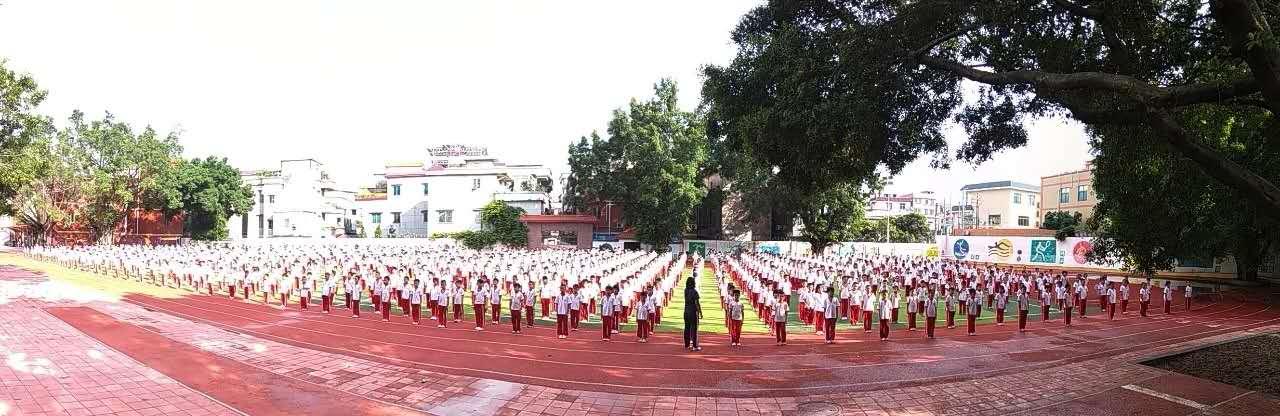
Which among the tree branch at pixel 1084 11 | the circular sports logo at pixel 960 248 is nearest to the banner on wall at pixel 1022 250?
the circular sports logo at pixel 960 248

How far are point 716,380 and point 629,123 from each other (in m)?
30.2

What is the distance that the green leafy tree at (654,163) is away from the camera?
37006mm

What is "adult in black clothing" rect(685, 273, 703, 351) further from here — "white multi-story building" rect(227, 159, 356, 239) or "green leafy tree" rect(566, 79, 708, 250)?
"white multi-story building" rect(227, 159, 356, 239)

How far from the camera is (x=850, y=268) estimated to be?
85.1 ft

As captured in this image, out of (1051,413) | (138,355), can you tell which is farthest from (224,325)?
(1051,413)

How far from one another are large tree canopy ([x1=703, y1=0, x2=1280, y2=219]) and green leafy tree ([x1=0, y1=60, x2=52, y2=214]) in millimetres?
23287

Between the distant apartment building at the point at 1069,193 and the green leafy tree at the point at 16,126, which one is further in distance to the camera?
the distant apartment building at the point at 1069,193

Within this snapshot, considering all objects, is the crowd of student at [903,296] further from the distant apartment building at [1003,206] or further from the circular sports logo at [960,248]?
the distant apartment building at [1003,206]

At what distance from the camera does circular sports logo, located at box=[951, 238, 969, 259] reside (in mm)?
37062

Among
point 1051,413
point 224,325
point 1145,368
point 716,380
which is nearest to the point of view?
point 1051,413

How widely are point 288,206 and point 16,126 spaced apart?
27143 mm

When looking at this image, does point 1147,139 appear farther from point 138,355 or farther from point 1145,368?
point 138,355

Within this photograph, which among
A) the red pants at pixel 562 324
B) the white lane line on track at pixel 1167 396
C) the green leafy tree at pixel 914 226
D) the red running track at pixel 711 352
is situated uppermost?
the green leafy tree at pixel 914 226

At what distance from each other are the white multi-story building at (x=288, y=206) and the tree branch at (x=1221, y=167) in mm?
50929
